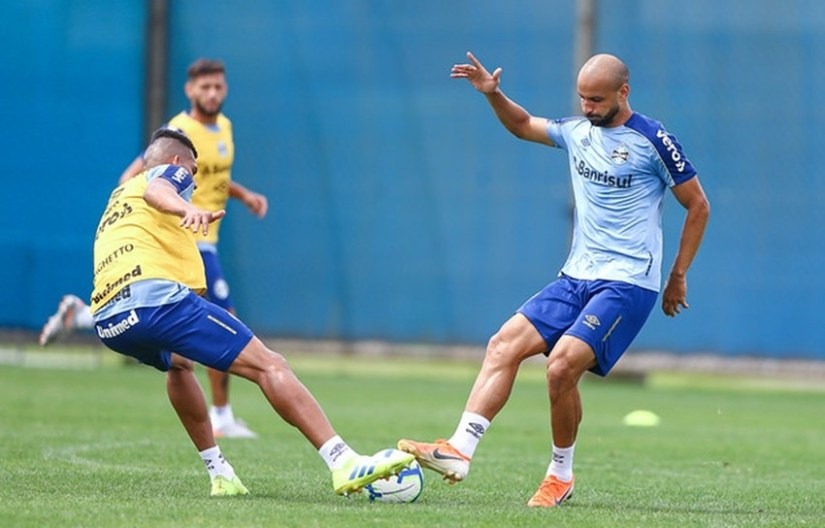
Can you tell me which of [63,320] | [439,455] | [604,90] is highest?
[604,90]

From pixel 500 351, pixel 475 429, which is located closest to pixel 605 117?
pixel 500 351

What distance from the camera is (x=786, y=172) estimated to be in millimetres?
18234

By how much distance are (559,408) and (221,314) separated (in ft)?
5.57

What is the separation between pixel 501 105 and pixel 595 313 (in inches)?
48.7

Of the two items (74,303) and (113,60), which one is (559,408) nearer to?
(74,303)

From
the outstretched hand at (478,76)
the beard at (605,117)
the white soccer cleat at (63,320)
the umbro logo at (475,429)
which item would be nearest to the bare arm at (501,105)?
the outstretched hand at (478,76)

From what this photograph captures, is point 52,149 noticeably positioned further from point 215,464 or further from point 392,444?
point 215,464

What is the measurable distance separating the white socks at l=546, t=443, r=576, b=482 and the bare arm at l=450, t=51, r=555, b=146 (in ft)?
5.05

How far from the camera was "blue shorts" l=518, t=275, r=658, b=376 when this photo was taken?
7.98 meters

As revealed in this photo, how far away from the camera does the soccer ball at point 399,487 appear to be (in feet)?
25.0

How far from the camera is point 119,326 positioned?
24.7 ft

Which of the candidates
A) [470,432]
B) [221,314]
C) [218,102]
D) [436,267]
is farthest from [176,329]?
[436,267]

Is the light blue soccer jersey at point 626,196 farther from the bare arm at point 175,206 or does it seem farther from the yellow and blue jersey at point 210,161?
the yellow and blue jersey at point 210,161

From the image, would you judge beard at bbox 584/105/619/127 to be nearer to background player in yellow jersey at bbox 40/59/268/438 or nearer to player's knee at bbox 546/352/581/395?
player's knee at bbox 546/352/581/395
